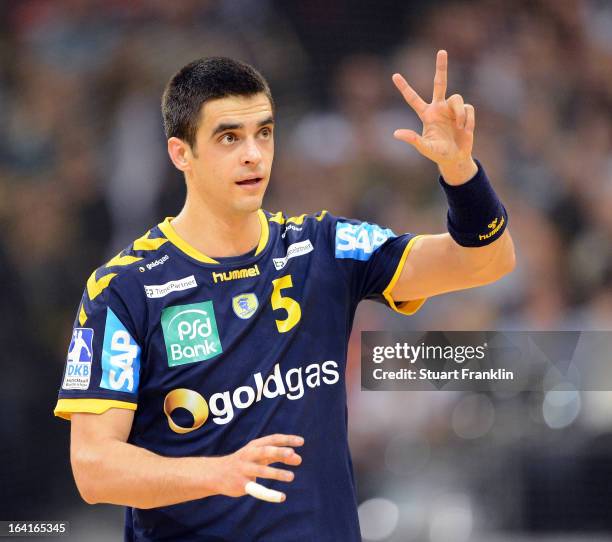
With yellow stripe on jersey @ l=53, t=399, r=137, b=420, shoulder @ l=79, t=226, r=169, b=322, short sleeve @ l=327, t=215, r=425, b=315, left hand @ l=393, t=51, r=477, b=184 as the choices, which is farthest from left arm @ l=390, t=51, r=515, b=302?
yellow stripe on jersey @ l=53, t=399, r=137, b=420

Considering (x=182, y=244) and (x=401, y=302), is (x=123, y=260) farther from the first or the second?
(x=401, y=302)

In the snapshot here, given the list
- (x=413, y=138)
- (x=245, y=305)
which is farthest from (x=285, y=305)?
(x=413, y=138)

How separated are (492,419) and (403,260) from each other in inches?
75.6

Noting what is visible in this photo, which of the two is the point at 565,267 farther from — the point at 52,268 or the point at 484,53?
the point at 52,268

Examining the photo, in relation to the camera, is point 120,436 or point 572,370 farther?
point 572,370

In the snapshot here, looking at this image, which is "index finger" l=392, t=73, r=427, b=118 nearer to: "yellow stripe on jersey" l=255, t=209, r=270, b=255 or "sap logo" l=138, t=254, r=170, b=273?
"yellow stripe on jersey" l=255, t=209, r=270, b=255

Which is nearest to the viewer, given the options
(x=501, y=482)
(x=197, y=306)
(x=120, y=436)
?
(x=120, y=436)

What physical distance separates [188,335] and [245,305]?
17 centimetres

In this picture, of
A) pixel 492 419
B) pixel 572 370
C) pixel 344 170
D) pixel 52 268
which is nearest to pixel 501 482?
pixel 492 419

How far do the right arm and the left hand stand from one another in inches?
27.3

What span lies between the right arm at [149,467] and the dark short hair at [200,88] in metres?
0.73

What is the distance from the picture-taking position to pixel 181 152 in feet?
7.98

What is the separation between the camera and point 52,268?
4270 mm

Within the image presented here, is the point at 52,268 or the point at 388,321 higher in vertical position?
the point at 52,268
